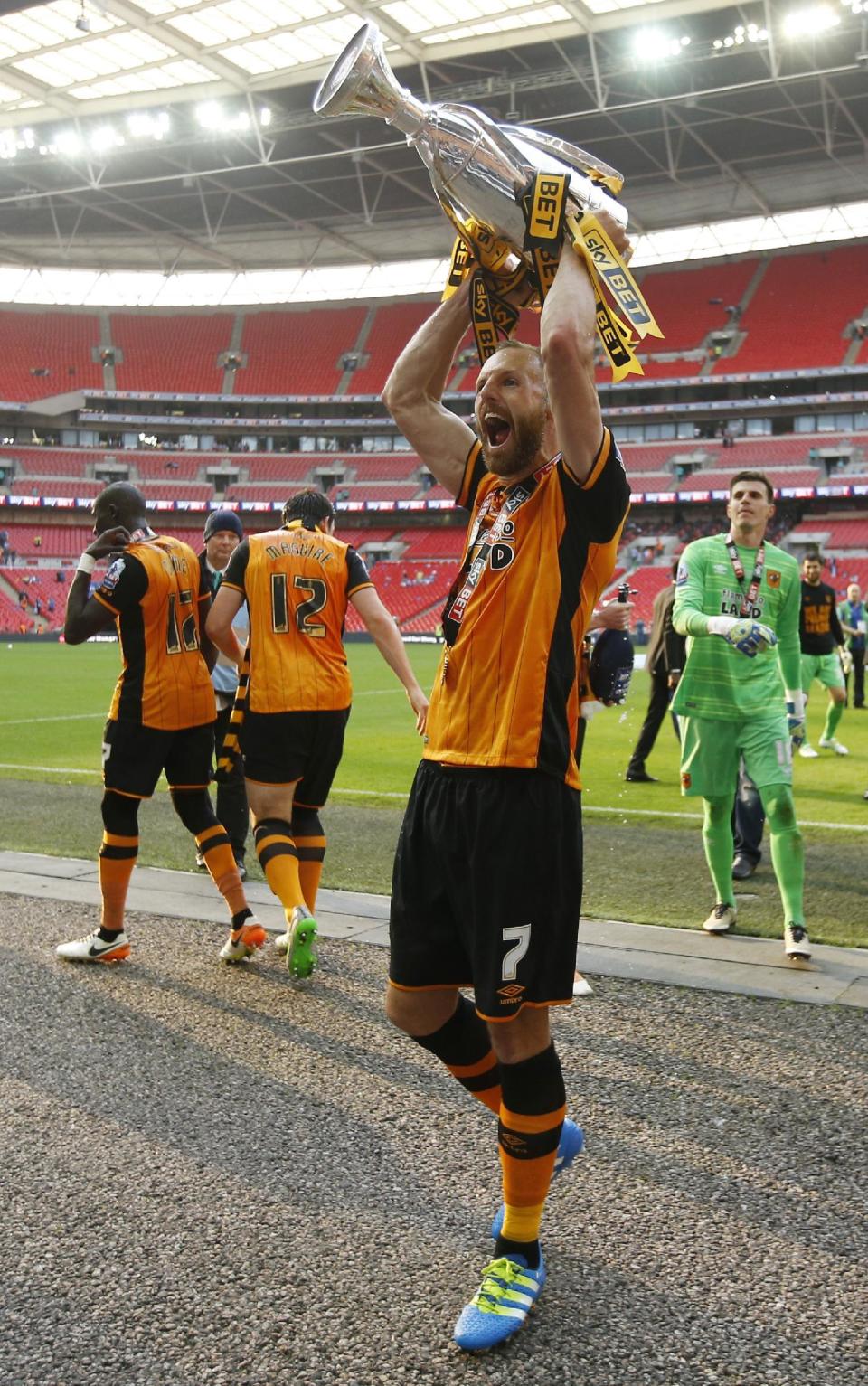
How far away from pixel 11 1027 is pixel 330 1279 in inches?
85.4

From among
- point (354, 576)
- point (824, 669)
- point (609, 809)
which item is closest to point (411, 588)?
point (824, 669)

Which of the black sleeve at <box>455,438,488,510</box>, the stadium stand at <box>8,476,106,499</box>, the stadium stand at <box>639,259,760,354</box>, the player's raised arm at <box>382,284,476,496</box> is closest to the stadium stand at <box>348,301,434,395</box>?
the stadium stand at <box>639,259,760,354</box>

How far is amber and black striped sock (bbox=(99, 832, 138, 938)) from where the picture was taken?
17.2 feet

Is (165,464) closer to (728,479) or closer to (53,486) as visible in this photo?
(53,486)

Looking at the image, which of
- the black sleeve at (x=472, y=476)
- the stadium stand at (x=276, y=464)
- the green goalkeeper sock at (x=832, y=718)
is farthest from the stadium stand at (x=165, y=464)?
the black sleeve at (x=472, y=476)

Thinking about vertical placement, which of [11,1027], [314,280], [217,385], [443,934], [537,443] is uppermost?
[314,280]

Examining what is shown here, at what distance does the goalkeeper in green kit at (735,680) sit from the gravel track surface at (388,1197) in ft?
3.84

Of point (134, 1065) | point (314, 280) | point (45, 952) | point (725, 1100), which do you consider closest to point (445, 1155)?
point (725, 1100)

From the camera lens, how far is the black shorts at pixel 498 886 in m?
2.56

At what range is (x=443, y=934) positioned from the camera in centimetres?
271

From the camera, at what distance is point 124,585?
525 cm

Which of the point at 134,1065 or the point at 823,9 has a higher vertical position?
the point at 823,9

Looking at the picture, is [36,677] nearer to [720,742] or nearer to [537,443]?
[720,742]

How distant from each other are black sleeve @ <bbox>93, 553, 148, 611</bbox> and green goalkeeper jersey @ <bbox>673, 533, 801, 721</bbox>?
8.18 ft
